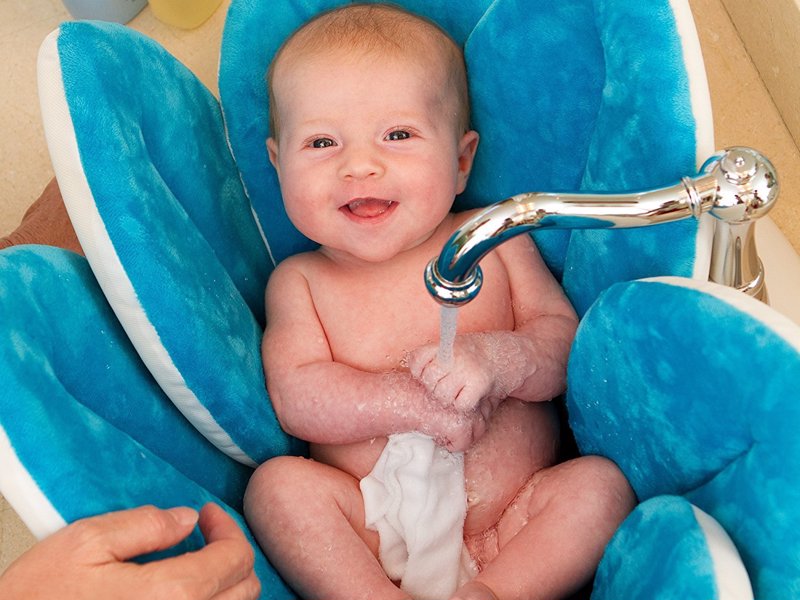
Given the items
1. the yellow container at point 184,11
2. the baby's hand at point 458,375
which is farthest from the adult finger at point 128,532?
the yellow container at point 184,11

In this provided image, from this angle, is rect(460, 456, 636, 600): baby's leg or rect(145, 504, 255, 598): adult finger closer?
rect(145, 504, 255, 598): adult finger

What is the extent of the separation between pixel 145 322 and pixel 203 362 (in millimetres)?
81

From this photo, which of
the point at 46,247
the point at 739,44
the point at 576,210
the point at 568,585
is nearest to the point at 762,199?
the point at 576,210

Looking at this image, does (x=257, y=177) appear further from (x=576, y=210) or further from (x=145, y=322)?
(x=576, y=210)

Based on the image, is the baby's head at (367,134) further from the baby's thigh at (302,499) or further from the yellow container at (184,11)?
the yellow container at (184,11)

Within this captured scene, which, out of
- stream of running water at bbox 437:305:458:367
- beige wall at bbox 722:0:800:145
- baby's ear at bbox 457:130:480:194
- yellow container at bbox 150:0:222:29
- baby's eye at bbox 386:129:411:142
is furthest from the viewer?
yellow container at bbox 150:0:222:29

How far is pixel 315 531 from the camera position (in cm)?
97

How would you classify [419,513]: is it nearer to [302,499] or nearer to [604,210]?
[302,499]

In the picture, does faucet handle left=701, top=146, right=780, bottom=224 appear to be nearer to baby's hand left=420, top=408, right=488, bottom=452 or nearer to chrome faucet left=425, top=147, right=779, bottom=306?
chrome faucet left=425, top=147, right=779, bottom=306

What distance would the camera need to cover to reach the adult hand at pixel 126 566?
2.22 ft

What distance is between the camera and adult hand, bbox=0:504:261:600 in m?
0.68

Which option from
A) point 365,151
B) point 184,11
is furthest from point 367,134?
point 184,11

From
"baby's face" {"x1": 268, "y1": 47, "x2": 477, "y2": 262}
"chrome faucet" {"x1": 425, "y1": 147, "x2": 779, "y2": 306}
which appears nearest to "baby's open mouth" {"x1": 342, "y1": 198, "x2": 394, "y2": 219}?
"baby's face" {"x1": 268, "y1": 47, "x2": 477, "y2": 262}

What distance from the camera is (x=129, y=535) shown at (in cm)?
73
